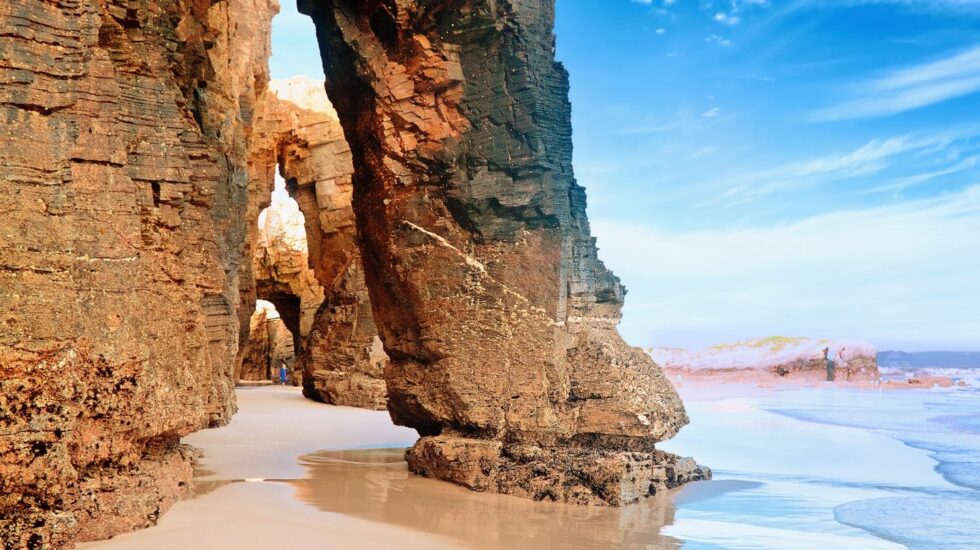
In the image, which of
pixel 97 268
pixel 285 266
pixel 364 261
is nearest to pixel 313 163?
pixel 285 266

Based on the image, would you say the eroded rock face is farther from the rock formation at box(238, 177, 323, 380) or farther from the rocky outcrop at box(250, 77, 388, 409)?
the rock formation at box(238, 177, 323, 380)

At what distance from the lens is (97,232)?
5.49 m

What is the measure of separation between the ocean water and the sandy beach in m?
0.04

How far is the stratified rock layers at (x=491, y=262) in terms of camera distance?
8297mm

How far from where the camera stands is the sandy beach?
5.98 metres

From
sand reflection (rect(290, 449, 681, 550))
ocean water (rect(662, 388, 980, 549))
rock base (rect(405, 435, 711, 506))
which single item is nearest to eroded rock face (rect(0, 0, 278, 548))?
sand reflection (rect(290, 449, 681, 550))

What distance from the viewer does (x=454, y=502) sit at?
738 cm

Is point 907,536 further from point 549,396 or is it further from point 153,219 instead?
point 153,219

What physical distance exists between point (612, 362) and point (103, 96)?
5.34 m

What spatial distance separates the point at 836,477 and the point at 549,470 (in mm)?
4734

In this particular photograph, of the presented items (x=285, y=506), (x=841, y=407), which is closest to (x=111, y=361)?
(x=285, y=506)

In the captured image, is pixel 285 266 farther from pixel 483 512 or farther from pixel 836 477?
pixel 483 512

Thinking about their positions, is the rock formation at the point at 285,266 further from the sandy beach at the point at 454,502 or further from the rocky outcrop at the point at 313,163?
the sandy beach at the point at 454,502

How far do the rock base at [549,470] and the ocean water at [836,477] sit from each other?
52 centimetres
